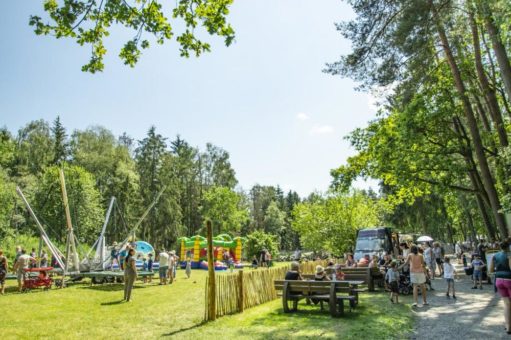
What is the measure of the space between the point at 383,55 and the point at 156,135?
126 feet

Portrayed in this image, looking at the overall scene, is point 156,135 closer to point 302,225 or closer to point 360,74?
point 302,225

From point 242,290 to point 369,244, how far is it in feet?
43.5

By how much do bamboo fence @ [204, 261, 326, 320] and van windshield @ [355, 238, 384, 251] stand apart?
412 inches

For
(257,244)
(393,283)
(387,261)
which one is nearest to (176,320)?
(393,283)

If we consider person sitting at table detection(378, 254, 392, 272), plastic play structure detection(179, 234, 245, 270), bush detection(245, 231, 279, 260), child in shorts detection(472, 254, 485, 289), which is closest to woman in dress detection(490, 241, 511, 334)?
person sitting at table detection(378, 254, 392, 272)

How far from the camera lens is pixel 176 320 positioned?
9.03 meters

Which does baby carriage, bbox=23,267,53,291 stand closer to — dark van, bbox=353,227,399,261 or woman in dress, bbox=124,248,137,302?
woman in dress, bbox=124,248,137,302

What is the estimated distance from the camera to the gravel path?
6.98 m

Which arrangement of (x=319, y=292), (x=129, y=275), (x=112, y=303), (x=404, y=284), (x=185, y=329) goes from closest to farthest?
1. (x=185, y=329)
2. (x=319, y=292)
3. (x=112, y=303)
4. (x=129, y=275)
5. (x=404, y=284)

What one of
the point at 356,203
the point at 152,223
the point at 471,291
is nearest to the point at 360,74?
the point at 471,291

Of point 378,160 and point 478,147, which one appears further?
point 378,160

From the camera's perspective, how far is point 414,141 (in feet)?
50.6

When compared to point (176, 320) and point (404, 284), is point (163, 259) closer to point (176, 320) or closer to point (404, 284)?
point (176, 320)

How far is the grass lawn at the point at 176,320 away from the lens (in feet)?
24.6
